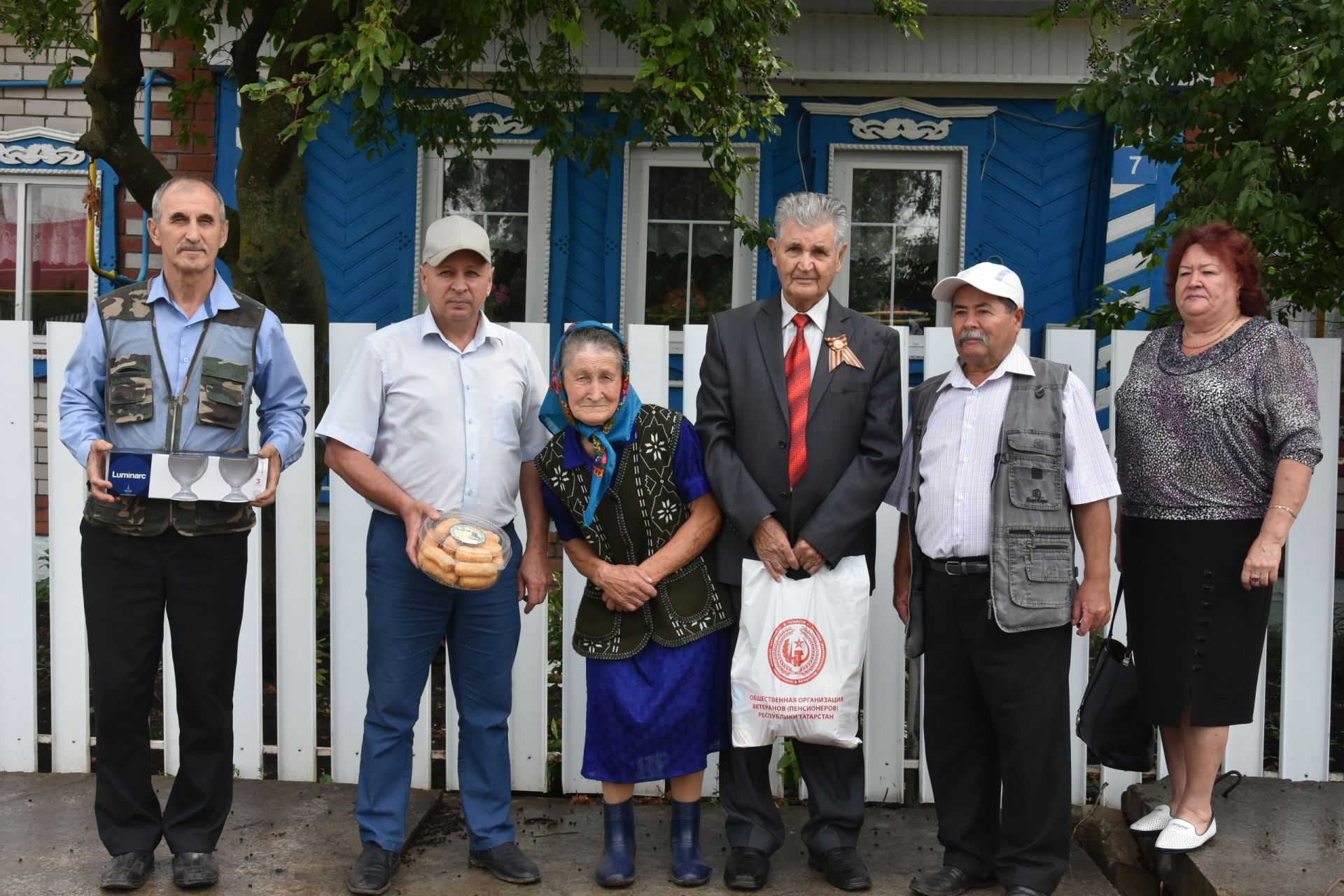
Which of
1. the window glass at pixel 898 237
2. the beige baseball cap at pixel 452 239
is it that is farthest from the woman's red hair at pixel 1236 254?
the window glass at pixel 898 237

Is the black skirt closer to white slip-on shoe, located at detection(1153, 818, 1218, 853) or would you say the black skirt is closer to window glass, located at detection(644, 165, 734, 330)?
white slip-on shoe, located at detection(1153, 818, 1218, 853)

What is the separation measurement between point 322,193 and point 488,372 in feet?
17.5

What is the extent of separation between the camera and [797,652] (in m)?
3.22

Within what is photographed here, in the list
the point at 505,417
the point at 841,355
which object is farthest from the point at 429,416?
the point at 841,355

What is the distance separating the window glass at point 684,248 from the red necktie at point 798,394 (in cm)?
500

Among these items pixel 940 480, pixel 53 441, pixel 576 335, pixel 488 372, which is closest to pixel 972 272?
pixel 940 480

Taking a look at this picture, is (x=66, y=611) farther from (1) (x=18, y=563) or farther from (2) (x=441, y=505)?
(2) (x=441, y=505)

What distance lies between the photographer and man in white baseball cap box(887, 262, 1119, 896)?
309 centimetres

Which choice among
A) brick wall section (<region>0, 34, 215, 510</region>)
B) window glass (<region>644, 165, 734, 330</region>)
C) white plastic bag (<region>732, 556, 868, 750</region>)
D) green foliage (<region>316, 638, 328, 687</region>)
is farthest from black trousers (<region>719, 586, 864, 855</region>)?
brick wall section (<region>0, 34, 215, 510</region>)

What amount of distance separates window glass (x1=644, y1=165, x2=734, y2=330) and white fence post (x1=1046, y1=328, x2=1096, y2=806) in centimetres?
459

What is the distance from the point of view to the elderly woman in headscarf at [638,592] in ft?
10.6

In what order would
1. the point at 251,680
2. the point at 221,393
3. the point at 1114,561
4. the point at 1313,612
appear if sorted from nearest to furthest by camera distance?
1. the point at 221,393
2. the point at 1114,561
3. the point at 1313,612
4. the point at 251,680

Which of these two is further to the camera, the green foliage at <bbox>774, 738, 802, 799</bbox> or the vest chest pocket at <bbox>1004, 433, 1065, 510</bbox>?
the green foliage at <bbox>774, 738, 802, 799</bbox>

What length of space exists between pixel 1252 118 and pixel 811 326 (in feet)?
6.56
